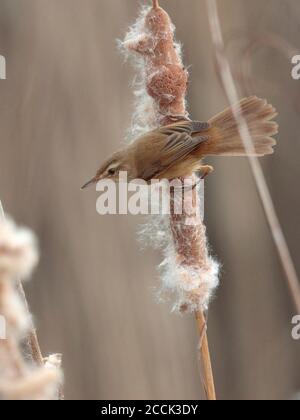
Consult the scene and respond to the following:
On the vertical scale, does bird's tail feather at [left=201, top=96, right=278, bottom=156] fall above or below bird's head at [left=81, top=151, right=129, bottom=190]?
above

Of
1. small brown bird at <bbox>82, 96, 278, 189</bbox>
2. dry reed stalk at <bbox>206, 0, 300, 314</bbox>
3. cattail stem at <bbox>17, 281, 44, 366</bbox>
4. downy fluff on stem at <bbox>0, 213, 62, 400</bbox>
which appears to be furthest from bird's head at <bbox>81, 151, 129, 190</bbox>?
downy fluff on stem at <bbox>0, 213, 62, 400</bbox>

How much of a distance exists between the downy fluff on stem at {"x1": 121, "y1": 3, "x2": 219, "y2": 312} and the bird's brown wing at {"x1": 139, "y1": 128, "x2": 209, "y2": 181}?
95mm

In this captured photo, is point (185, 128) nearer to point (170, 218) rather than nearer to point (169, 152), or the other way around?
point (169, 152)

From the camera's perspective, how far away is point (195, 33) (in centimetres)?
225

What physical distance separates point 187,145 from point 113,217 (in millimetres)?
789

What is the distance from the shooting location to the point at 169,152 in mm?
1400

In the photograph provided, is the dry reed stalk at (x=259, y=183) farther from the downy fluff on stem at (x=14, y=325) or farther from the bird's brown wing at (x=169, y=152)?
the downy fluff on stem at (x=14, y=325)

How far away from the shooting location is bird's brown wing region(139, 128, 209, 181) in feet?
4.50

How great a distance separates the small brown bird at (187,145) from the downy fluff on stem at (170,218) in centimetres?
9

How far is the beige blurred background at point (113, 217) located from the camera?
1.98 m

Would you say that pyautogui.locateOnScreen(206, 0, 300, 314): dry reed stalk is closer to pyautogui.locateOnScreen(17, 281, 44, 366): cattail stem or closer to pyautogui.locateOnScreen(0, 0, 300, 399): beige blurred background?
pyautogui.locateOnScreen(17, 281, 44, 366): cattail stem

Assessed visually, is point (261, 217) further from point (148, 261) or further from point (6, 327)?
point (6, 327)

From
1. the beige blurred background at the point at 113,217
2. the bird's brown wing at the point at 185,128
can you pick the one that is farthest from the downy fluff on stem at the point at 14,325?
the beige blurred background at the point at 113,217
